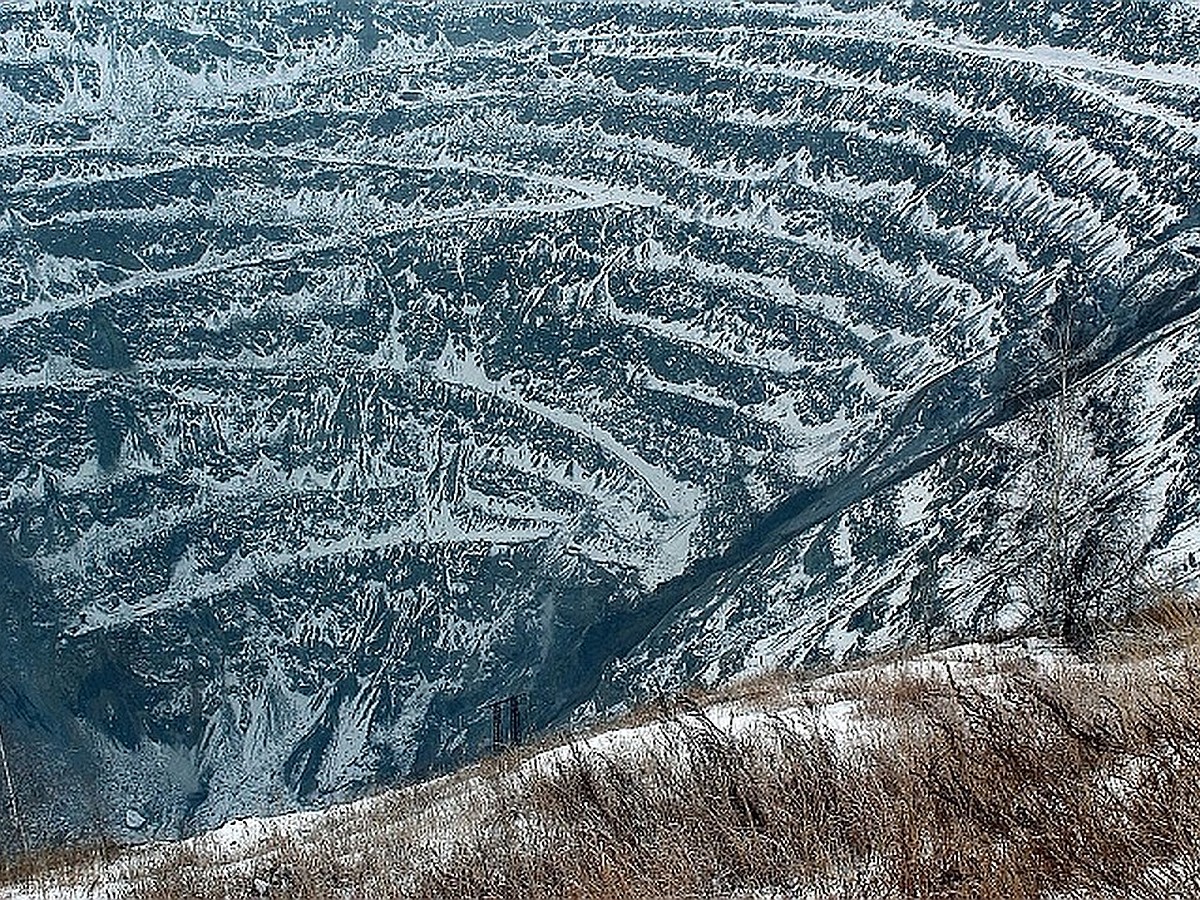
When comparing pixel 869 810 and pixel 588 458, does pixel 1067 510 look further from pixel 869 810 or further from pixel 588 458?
pixel 588 458

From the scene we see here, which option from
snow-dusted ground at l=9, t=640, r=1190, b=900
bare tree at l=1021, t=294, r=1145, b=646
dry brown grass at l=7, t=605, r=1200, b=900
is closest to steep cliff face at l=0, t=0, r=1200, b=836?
bare tree at l=1021, t=294, r=1145, b=646

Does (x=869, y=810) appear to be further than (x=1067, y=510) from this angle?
No

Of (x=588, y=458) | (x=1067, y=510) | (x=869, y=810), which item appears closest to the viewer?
(x=869, y=810)

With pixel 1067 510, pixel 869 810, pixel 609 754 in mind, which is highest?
pixel 869 810

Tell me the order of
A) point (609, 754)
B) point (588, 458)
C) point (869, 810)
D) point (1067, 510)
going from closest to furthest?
point (869, 810), point (609, 754), point (1067, 510), point (588, 458)

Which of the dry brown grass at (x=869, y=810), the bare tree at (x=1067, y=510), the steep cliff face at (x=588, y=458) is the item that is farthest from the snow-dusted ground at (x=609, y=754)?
the steep cliff face at (x=588, y=458)

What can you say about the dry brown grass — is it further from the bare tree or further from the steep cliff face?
the steep cliff face

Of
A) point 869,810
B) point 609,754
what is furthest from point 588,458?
point 869,810

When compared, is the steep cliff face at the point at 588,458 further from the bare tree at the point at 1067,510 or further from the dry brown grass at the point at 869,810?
the dry brown grass at the point at 869,810

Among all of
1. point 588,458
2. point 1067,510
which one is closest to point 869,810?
point 1067,510

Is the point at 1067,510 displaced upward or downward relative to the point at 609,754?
downward
